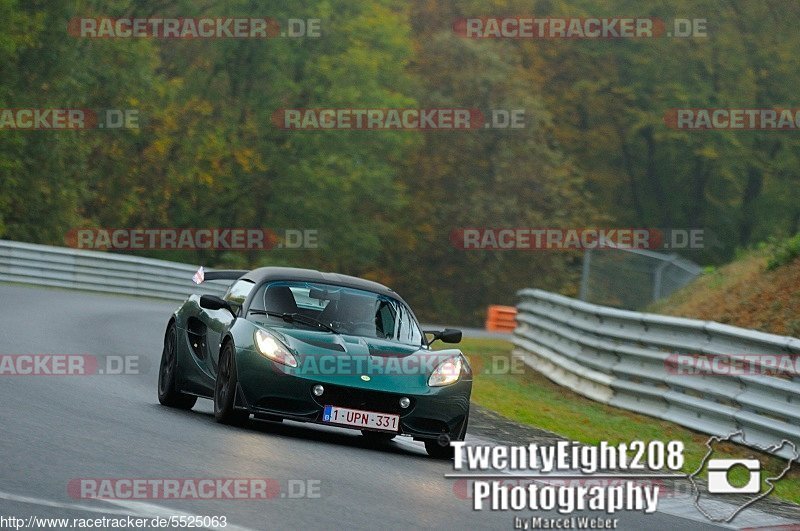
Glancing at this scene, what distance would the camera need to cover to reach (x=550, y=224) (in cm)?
6369

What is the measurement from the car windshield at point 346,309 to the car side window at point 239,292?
0.23m

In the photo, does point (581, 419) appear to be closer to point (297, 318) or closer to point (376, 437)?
point (376, 437)

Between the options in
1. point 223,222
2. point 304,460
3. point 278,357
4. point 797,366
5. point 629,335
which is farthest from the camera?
point 223,222

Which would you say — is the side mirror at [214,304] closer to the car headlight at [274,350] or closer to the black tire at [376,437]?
the car headlight at [274,350]

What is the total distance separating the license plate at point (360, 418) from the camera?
37.2 feet

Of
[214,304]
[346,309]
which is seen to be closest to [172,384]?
[214,304]

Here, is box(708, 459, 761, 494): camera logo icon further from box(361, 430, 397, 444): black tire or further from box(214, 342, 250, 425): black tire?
box(214, 342, 250, 425): black tire

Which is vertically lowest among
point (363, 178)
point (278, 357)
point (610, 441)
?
point (610, 441)

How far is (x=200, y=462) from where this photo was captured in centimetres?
961

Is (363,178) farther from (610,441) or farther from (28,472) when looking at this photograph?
(28,472)

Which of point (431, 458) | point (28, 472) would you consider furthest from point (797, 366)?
point (28, 472)

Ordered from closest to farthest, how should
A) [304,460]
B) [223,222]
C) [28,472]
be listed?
[28,472] < [304,460] < [223,222]

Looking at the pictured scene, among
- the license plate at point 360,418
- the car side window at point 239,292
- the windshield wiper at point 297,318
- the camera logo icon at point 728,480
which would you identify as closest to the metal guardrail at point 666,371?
the camera logo icon at point 728,480

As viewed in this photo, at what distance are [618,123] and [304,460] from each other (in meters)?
64.6
